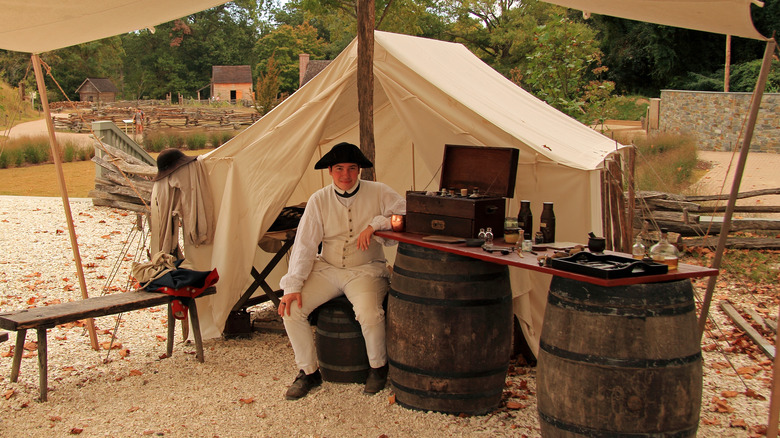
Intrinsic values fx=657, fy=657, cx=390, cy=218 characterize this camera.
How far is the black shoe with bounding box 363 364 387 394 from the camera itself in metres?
3.74

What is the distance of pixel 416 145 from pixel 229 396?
1994 millimetres

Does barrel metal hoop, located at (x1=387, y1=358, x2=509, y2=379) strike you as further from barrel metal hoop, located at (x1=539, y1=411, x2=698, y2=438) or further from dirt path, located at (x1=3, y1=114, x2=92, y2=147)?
dirt path, located at (x1=3, y1=114, x2=92, y2=147)

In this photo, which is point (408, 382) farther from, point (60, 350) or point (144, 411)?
point (60, 350)

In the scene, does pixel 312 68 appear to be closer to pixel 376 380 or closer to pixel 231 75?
pixel 231 75

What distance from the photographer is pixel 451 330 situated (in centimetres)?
327

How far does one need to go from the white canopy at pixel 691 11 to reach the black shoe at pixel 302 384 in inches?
98.5

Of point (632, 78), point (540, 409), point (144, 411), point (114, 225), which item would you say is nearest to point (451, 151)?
point (540, 409)

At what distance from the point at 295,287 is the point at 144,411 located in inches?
41.5

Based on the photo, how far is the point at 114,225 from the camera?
9.64 meters

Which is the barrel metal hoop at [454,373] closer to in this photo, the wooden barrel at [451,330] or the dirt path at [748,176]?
the wooden barrel at [451,330]

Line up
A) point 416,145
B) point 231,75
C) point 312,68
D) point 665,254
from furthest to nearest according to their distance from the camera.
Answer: point 231,75 < point 312,68 < point 416,145 < point 665,254

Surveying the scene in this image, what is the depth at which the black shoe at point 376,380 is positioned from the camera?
3.74m

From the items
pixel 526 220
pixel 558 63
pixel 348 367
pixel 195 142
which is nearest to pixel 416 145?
pixel 526 220

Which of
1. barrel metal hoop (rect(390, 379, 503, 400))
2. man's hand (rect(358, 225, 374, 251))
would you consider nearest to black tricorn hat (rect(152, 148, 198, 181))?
man's hand (rect(358, 225, 374, 251))
